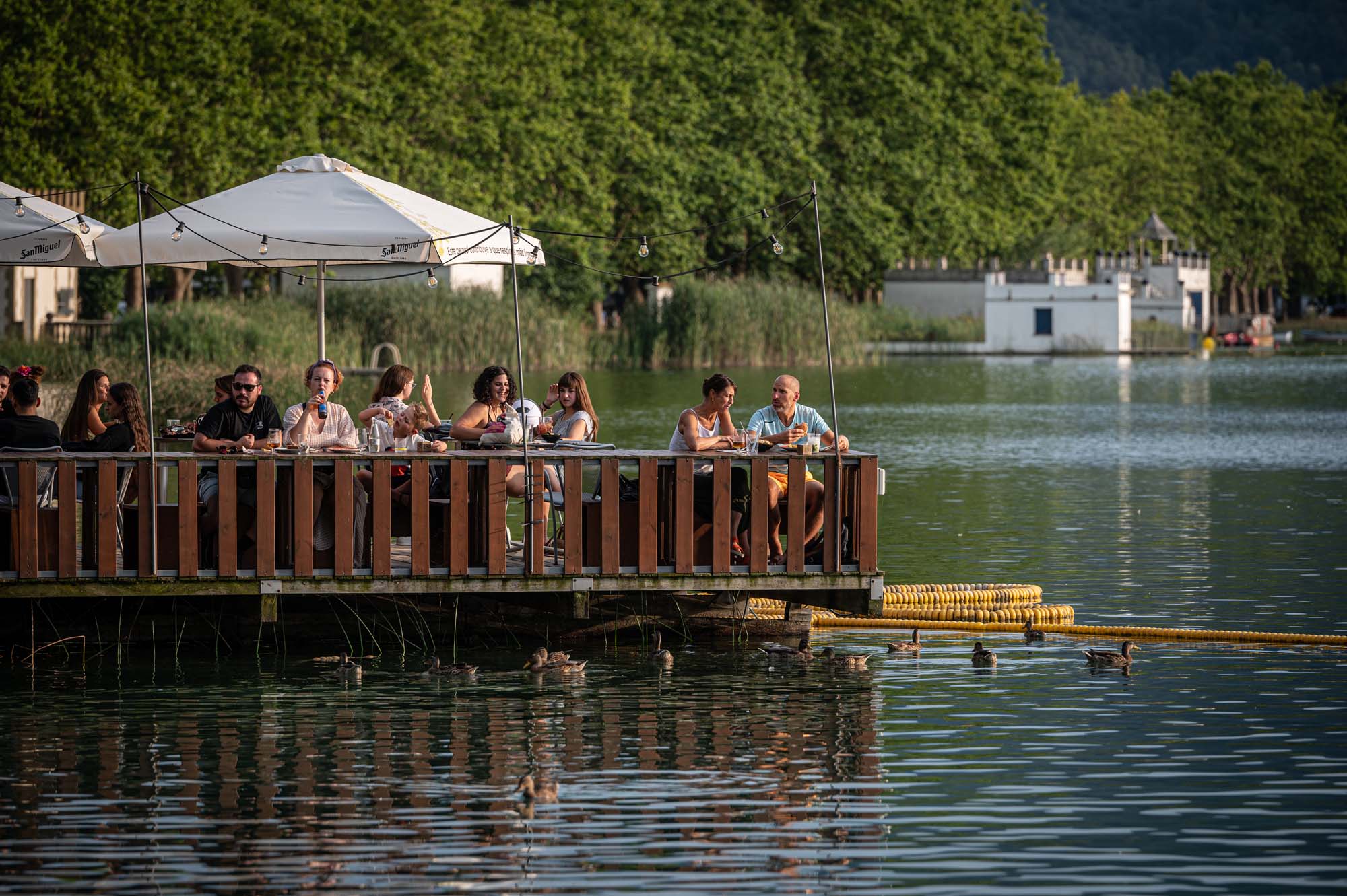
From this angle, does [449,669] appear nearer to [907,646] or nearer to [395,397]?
[395,397]

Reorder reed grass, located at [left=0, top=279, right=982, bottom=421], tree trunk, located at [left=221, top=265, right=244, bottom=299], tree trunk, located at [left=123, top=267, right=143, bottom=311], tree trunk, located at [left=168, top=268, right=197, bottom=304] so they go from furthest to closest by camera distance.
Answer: tree trunk, located at [left=221, top=265, right=244, bottom=299] → tree trunk, located at [left=123, top=267, right=143, bottom=311] → tree trunk, located at [left=168, top=268, right=197, bottom=304] → reed grass, located at [left=0, top=279, right=982, bottom=421]

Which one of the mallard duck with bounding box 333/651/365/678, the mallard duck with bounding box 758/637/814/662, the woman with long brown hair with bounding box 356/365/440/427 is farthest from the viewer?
the woman with long brown hair with bounding box 356/365/440/427

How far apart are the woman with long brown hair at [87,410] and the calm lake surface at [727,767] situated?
1.61 meters

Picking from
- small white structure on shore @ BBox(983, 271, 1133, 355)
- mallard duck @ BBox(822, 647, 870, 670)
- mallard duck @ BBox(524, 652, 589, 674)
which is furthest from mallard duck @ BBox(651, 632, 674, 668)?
small white structure on shore @ BBox(983, 271, 1133, 355)

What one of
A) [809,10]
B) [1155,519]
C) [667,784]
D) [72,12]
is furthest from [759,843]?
[809,10]

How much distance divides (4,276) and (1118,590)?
3654cm

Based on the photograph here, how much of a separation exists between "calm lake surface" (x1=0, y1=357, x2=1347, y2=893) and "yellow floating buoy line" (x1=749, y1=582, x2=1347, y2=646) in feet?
0.88

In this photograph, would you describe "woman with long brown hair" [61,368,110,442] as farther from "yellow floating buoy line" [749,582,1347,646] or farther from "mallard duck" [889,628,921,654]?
"mallard duck" [889,628,921,654]

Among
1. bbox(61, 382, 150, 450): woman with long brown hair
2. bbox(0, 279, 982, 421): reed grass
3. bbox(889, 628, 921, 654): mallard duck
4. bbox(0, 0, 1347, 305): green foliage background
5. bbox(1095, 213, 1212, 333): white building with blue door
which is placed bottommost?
bbox(889, 628, 921, 654): mallard duck

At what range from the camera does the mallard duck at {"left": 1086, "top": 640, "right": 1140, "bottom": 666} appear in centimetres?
1473

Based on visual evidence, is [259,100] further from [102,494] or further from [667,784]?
[667,784]

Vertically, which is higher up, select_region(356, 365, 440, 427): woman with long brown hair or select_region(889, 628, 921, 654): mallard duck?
select_region(356, 365, 440, 427): woman with long brown hair

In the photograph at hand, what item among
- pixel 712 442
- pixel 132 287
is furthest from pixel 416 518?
pixel 132 287

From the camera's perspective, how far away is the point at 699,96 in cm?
8100
